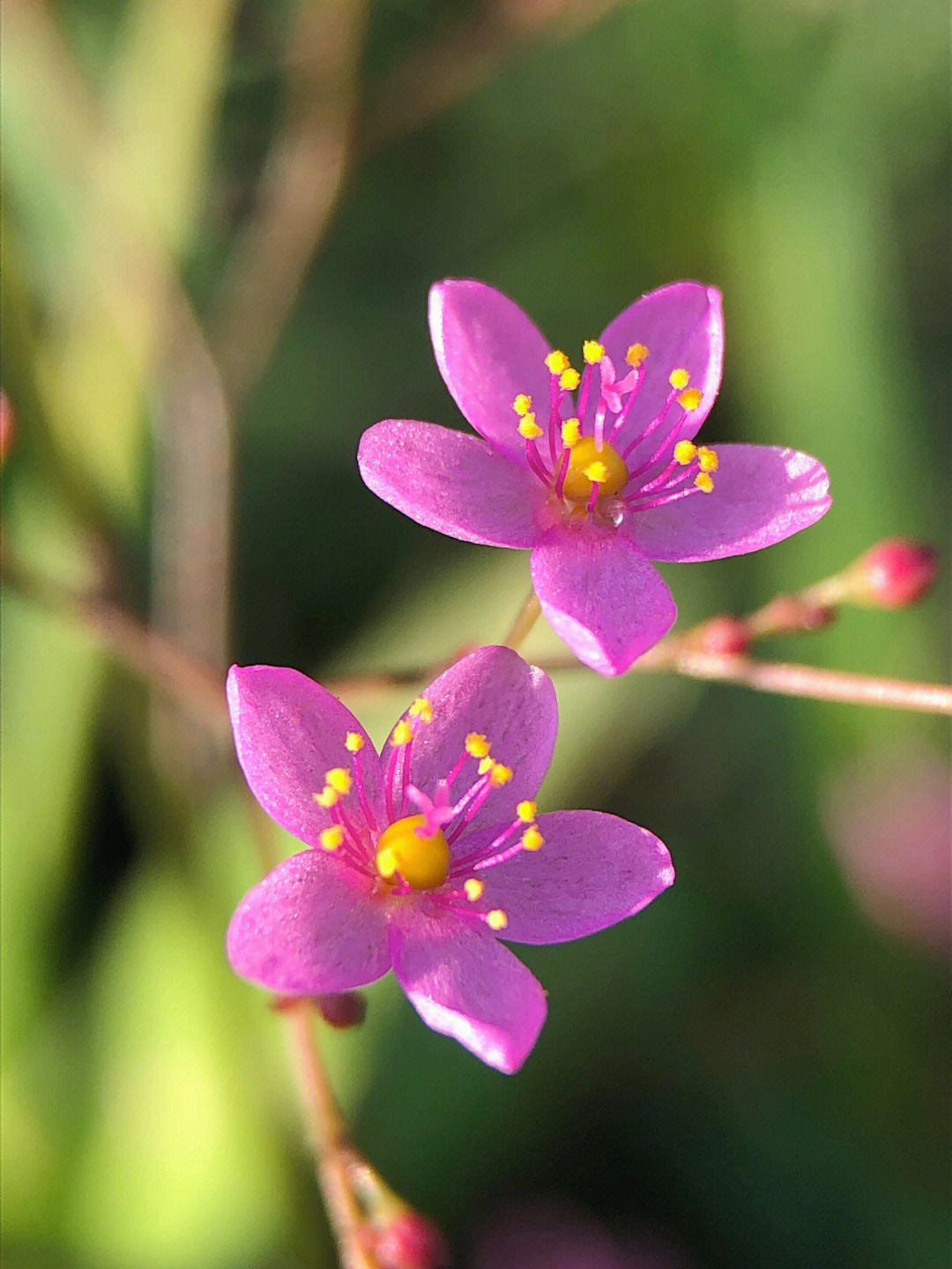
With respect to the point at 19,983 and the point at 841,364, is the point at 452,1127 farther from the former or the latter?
the point at 841,364

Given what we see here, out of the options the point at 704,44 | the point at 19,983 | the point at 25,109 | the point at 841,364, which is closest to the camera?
the point at 19,983

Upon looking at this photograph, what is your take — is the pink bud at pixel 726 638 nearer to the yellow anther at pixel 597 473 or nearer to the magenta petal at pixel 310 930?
the yellow anther at pixel 597 473

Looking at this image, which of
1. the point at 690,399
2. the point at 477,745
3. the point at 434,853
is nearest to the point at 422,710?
the point at 477,745

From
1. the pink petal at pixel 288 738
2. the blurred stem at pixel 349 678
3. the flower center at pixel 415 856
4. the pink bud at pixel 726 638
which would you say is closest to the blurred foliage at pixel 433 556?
the blurred stem at pixel 349 678

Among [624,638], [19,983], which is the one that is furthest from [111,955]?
[624,638]

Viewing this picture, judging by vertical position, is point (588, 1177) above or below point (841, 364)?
below

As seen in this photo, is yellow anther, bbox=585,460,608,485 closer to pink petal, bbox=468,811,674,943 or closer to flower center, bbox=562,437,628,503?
flower center, bbox=562,437,628,503

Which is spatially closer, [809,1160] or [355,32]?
[355,32]
